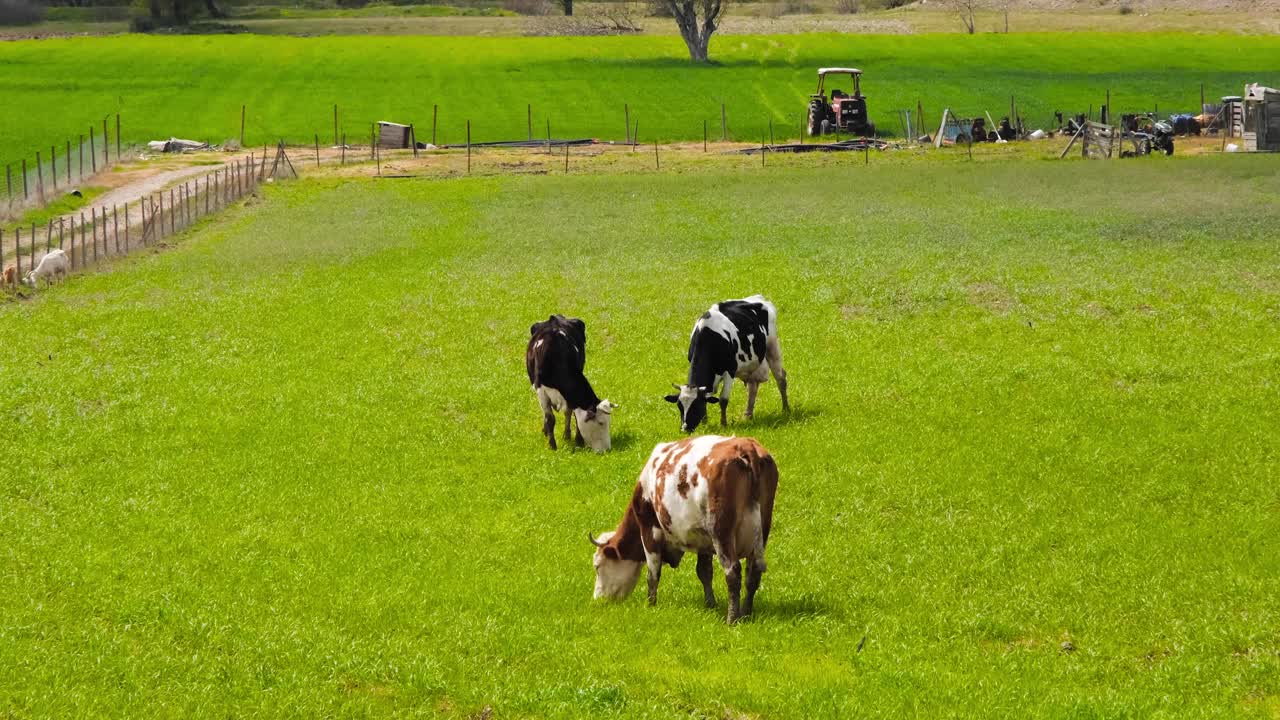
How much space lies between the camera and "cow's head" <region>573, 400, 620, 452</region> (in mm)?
21766

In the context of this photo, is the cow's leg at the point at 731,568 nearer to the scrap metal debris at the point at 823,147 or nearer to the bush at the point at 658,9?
the scrap metal debris at the point at 823,147

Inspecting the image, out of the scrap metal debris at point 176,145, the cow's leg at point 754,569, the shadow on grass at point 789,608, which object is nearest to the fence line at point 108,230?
the scrap metal debris at point 176,145

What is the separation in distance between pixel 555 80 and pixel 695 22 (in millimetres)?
16010

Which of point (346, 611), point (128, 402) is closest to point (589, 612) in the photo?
point (346, 611)

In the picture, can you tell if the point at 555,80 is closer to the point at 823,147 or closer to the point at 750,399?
the point at 823,147

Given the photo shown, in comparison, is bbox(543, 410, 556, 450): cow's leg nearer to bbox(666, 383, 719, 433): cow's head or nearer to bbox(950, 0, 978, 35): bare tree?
bbox(666, 383, 719, 433): cow's head

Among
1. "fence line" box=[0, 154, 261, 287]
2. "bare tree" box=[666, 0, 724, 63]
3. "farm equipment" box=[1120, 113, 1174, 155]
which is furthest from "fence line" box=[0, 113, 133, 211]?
"farm equipment" box=[1120, 113, 1174, 155]

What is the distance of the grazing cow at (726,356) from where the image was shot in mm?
21875

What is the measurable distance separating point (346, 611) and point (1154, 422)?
13559 mm

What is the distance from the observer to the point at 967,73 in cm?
11338

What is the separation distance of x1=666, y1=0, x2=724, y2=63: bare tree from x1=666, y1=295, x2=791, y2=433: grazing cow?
96383 millimetres

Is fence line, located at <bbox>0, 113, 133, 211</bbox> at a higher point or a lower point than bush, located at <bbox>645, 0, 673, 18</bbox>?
lower

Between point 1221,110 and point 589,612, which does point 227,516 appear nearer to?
point 589,612

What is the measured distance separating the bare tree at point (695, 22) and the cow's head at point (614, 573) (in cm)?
10524
